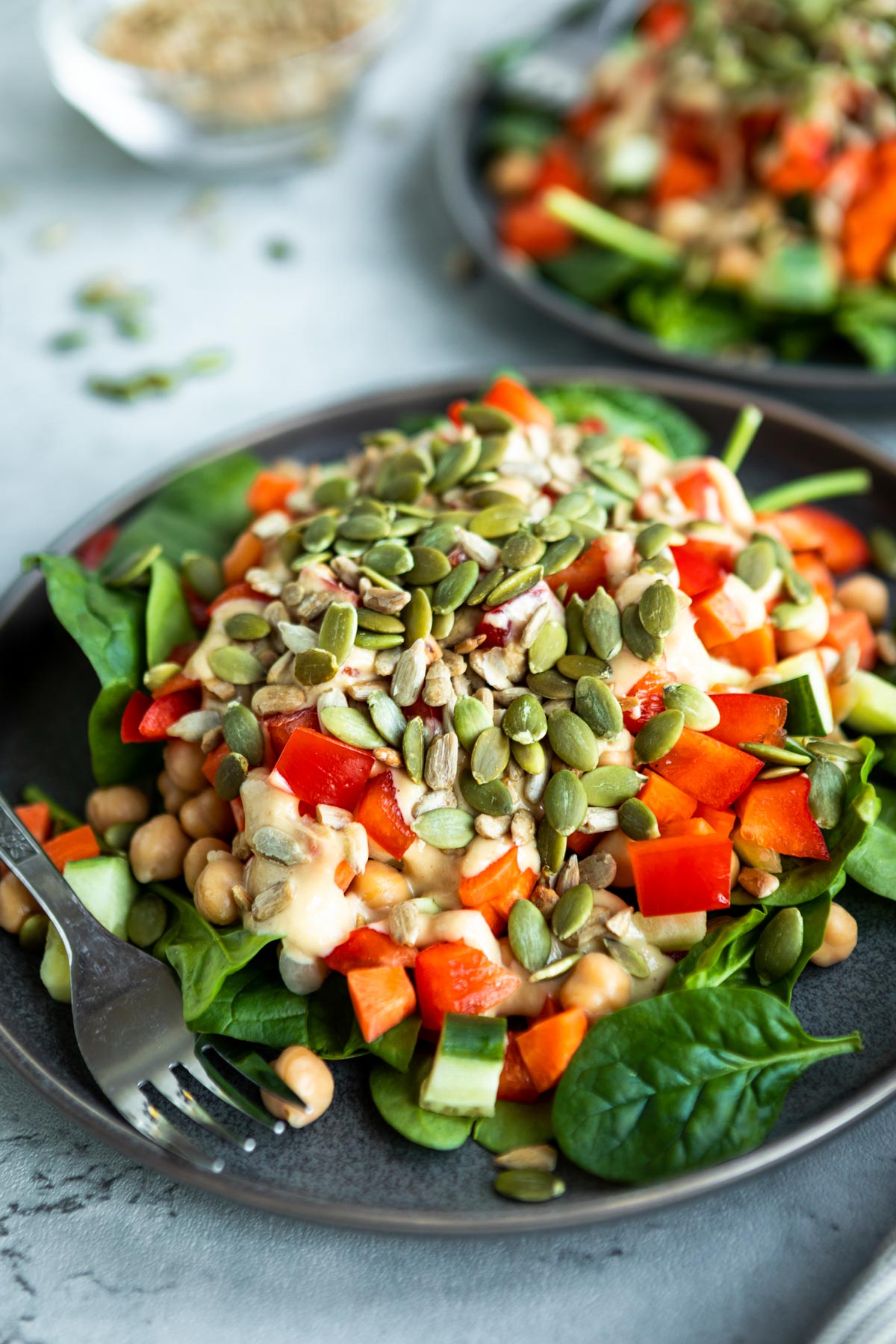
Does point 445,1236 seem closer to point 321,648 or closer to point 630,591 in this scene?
point 321,648

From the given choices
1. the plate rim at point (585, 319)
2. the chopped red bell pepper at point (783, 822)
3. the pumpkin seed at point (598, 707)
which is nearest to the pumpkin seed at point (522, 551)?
the pumpkin seed at point (598, 707)

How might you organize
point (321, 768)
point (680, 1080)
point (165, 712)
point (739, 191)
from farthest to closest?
point (739, 191), point (165, 712), point (321, 768), point (680, 1080)

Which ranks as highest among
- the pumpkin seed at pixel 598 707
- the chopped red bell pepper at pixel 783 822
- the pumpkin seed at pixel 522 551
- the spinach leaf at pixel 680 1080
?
the pumpkin seed at pixel 522 551

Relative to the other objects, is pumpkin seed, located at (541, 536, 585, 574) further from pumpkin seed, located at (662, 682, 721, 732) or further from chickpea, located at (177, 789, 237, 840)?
chickpea, located at (177, 789, 237, 840)

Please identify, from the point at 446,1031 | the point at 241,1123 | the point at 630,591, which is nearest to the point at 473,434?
the point at 630,591

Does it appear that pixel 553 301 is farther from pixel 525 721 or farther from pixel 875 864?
Result: pixel 875 864

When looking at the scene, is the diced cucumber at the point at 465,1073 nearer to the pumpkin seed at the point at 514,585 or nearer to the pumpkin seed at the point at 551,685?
the pumpkin seed at the point at 551,685

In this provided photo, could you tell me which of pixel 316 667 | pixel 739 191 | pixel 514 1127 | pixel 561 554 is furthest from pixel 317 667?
pixel 739 191
